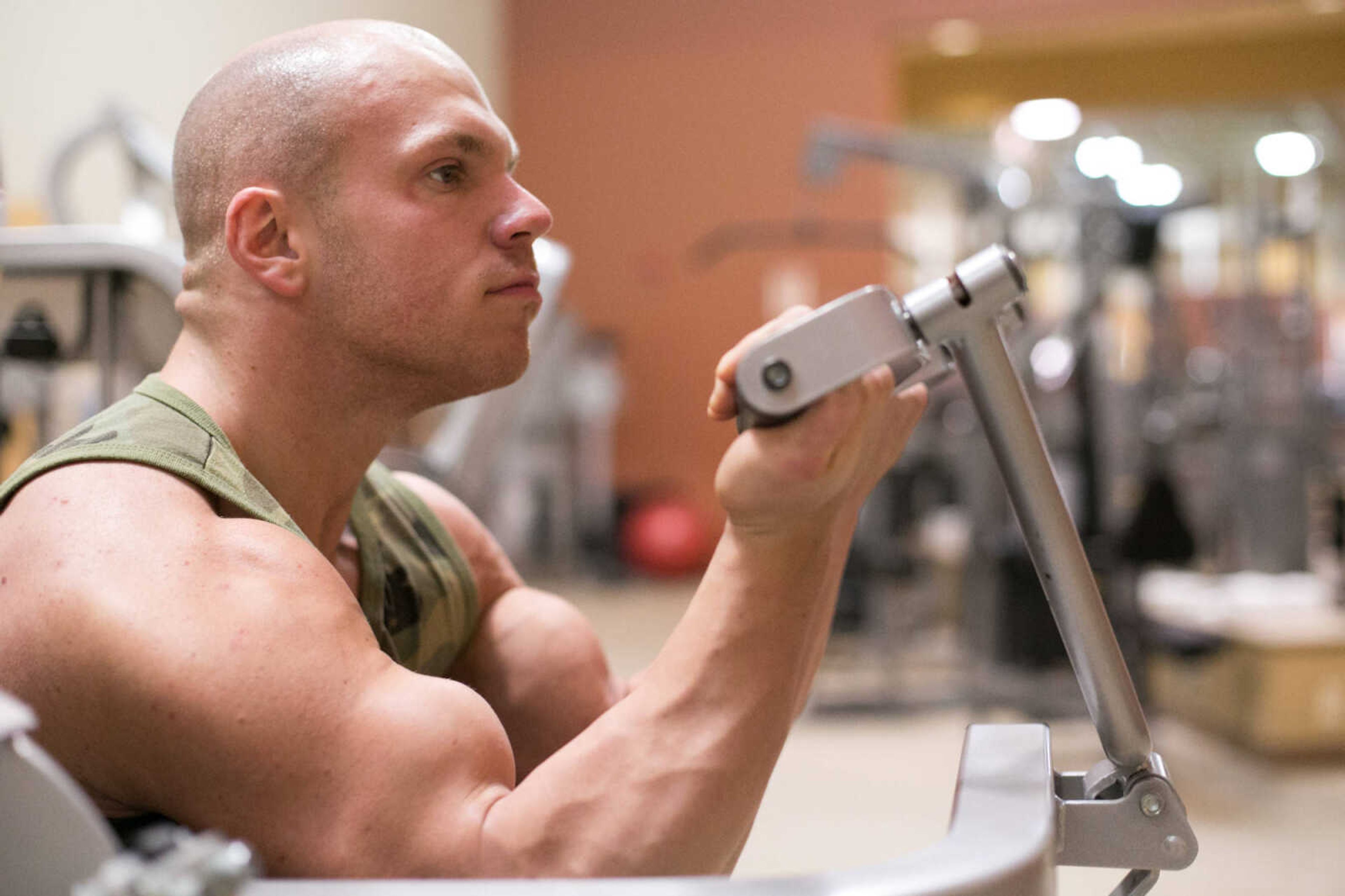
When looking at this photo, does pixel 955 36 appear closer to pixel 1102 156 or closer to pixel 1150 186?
pixel 1150 186

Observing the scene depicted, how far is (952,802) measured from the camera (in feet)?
6.64

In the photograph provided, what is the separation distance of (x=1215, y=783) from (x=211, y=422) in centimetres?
299

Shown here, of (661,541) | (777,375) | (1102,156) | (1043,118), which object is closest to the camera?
(777,375)

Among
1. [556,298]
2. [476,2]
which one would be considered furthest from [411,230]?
[476,2]

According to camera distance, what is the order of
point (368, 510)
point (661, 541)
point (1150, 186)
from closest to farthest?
point (368, 510)
point (1150, 186)
point (661, 541)

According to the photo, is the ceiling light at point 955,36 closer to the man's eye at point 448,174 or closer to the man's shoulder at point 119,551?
the man's eye at point 448,174

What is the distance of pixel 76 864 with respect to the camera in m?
0.60

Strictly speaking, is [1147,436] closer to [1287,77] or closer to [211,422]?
[211,422]

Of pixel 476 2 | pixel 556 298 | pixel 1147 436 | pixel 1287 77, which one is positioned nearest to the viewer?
pixel 556 298

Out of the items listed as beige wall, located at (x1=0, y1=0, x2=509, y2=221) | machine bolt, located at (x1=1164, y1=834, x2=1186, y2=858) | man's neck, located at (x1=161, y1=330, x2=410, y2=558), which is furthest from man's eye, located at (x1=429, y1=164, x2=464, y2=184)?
beige wall, located at (x1=0, y1=0, x2=509, y2=221)

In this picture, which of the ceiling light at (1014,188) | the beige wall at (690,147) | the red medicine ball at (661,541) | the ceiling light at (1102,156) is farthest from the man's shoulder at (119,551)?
the beige wall at (690,147)

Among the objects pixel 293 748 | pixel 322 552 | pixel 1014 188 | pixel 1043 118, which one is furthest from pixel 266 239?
pixel 1043 118

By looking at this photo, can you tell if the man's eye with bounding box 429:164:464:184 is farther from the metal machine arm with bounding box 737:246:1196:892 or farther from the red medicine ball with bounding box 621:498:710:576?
the red medicine ball with bounding box 621:498:710:576

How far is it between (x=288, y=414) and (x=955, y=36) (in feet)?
23.8
